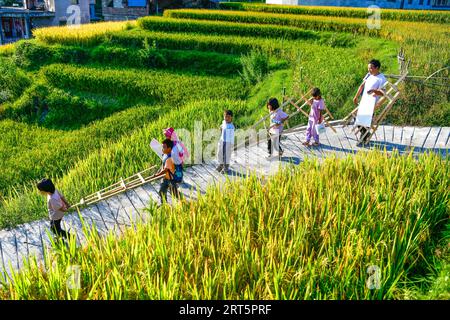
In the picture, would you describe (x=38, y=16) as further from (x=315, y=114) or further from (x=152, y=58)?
(x=315, y=114)

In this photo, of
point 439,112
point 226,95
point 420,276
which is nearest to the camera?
point 420,276

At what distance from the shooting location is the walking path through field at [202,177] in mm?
5281

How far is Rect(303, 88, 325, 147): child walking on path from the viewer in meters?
7.03

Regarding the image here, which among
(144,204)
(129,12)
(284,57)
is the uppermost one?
(129,12)

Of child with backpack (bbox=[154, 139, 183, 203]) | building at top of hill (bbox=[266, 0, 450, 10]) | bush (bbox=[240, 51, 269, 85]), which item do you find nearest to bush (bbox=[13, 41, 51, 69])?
bush (bbox=[240, 51, 269, 85])

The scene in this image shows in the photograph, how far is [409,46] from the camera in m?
13.6

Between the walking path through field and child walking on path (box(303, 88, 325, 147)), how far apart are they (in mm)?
208

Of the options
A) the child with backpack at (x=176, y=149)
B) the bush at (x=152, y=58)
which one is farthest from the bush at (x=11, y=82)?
the child with backpack at (x=176, y=149)

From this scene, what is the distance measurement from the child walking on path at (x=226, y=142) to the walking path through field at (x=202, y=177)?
0.18 metres

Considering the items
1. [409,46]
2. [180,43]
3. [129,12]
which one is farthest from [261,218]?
[129,12]

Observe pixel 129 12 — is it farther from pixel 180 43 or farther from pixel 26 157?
pixel 26 157

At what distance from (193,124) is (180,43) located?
9424 millimetres

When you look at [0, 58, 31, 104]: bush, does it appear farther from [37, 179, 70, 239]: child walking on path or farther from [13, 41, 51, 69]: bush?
[37, 179, 70, 239]: child walking on path

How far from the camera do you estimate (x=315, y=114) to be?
7.22m
